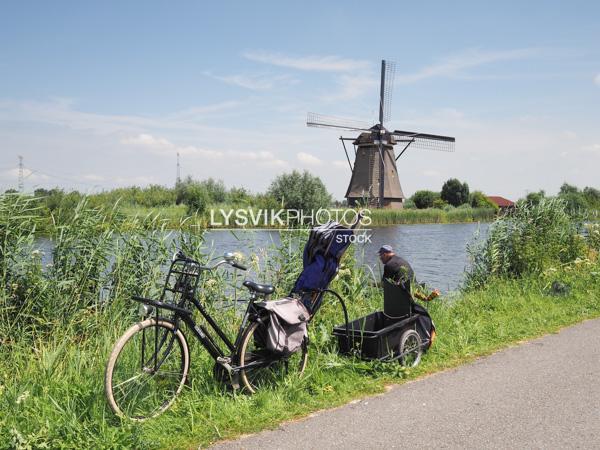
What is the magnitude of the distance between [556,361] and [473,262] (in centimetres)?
598

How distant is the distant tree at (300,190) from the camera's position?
134ft

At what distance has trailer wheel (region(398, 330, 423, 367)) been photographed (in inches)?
214

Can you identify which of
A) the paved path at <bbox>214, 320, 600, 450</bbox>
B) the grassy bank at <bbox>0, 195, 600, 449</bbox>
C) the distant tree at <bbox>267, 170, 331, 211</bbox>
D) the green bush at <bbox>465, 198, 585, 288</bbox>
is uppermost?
the distant tree at <bbox>267, 170, 331, 211</bbox>

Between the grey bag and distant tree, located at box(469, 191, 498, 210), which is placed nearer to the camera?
the grey bag

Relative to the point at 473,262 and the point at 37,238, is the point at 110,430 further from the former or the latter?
the point at 473,262

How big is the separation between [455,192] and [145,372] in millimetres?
77508

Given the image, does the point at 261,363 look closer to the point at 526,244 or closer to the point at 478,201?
the point at 526,244

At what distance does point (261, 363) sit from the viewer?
455 cm

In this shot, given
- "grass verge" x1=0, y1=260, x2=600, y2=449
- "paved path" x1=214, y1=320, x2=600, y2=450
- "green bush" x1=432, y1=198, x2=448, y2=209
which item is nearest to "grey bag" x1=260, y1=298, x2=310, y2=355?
"grass verge" x1=0, y1=260, x2=600, y2=449

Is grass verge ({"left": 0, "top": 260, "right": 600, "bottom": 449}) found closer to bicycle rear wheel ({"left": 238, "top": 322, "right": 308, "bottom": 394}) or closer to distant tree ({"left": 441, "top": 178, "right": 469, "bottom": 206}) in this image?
bicycle rear wheel ({"left": 238, "top": 322, "right": 308, "bottom": 394})

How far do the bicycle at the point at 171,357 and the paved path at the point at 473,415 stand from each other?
26.8 inches

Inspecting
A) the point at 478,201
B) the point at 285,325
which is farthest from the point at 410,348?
the point at 478,201

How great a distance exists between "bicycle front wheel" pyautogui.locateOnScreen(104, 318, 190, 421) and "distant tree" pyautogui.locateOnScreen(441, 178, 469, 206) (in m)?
76.6

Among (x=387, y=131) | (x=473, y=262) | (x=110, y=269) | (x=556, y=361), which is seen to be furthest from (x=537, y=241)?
(x=387, y=131)
